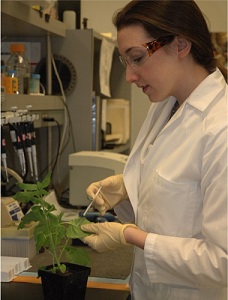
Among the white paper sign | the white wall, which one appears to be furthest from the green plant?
the white wall

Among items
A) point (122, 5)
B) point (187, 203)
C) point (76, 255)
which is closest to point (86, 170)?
point (76, 255)

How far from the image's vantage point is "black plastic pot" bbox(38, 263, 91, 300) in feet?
4.12

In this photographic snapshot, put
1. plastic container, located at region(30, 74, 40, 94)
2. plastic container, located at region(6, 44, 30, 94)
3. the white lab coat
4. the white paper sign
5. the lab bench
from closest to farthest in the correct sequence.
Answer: the white lab coat < the lab bench < plastic container, located at region(6, 44, 30, 94) < plastic container, located at region(30, 74, 40, 94) < the white paper sign

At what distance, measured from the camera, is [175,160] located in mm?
1294

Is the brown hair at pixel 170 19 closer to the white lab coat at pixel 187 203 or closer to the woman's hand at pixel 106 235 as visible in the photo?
the white lab coat at pixel 187 203

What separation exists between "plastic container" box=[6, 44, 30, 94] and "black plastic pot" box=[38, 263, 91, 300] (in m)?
1.09

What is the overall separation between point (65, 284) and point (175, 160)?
0.42 metres

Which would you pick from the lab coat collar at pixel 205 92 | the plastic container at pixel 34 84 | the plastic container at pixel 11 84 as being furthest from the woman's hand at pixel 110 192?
the plastic container at pixel 34 84

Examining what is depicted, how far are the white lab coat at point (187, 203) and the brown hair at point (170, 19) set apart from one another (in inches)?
4.6

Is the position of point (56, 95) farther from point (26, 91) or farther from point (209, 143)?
point (209, 143)

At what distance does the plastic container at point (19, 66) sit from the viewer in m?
2.25

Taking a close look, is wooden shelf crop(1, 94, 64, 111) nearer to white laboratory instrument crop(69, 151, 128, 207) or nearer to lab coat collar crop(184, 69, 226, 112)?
white laboratory instrument crop(69, 151, 128, 207)

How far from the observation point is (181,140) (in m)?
1.31

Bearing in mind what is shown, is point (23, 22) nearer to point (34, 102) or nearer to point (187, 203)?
point (34, 102)
